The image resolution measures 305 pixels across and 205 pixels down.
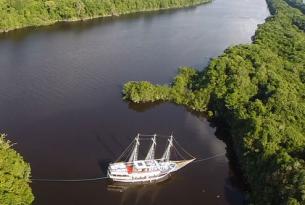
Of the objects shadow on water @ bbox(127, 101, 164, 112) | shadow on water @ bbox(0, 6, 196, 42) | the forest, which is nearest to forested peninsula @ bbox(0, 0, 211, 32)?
shadow on water @ bbox(0, 6, 196, 42)

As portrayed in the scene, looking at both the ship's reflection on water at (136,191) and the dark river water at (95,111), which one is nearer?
the ship's reflection on water at (136,191)

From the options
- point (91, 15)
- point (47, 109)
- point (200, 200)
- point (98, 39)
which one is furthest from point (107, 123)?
point (91, 15)

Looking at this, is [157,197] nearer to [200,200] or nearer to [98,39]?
[200,200]

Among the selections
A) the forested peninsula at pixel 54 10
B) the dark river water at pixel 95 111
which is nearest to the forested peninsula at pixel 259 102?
the dark river water at pixel 95 111

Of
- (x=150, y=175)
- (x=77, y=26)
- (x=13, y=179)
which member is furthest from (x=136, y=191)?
(x=77, y=26)

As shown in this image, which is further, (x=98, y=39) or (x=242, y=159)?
(x=98, y=39)

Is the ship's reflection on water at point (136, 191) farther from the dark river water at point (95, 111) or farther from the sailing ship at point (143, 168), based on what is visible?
the sailing ship at point (143, 168)
